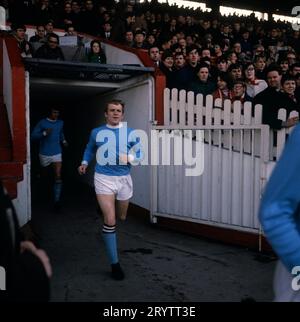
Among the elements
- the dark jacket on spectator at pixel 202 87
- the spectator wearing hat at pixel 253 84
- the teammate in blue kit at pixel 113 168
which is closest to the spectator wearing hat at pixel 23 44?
the dark jacket on spectator at pixel 202 87

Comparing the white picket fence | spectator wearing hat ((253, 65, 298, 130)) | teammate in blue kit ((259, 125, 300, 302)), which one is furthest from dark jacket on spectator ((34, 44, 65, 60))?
teammate in blue kit ((259, 125, 300, 302))

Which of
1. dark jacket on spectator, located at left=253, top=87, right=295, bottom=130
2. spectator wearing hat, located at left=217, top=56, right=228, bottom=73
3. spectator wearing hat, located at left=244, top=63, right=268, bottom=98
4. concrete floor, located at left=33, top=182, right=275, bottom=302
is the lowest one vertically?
concrete floor, located at left=33, top=182, right=275, bottom=302

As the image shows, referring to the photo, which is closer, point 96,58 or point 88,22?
point 96,58

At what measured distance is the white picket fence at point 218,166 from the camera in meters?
5.70

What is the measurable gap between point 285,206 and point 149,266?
3.94 meters

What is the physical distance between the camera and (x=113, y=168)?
4.94 meters

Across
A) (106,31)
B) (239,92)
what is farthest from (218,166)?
(106,31)

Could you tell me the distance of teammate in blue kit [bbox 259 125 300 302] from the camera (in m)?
1.43

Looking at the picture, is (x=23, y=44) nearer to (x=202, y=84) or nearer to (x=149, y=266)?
(x=202, y=84)

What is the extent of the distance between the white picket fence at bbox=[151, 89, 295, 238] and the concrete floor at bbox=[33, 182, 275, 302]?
1.42 ft

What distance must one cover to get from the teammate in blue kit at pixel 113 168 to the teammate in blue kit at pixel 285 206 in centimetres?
343

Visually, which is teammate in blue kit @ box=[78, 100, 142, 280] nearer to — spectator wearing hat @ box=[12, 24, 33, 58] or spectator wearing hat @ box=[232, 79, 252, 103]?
spectator wearing hat @ box=[232, 79, 252, 103]

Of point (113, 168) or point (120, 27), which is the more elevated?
point (120, 27)

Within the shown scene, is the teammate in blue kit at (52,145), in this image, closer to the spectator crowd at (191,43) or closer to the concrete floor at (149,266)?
the concrete floor at (149,266)
